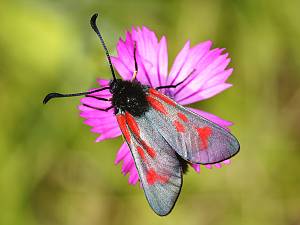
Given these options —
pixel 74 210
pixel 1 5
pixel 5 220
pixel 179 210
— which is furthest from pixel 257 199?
pixel 1 5

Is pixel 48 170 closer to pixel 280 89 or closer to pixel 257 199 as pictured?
pixel 257 199

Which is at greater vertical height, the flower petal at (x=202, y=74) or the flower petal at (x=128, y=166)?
the flower petal at (x=202, y=74)

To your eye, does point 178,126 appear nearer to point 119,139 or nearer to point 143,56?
point 143,56

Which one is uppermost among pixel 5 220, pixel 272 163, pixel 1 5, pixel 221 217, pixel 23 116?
pixel 1 5

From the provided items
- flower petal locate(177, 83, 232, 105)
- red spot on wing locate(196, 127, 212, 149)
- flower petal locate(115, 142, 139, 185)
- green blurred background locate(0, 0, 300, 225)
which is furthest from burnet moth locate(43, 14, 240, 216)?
green blurred background locate(0, 0, 300, 225)

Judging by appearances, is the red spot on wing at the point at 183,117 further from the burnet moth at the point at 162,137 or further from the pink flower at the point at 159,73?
the pink flower at the point at 159,73

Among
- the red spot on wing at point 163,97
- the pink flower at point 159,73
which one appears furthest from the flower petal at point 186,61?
the red spot on wing at point 163,97
